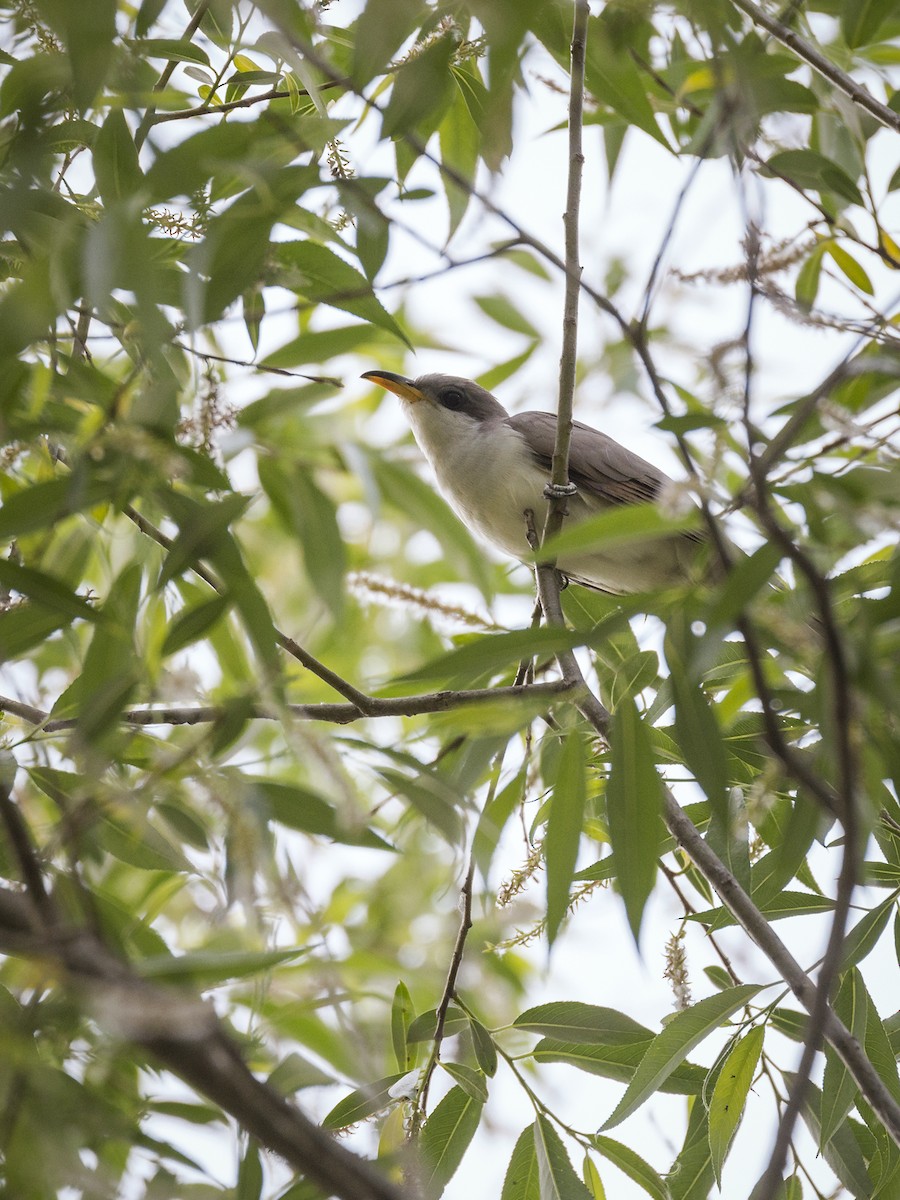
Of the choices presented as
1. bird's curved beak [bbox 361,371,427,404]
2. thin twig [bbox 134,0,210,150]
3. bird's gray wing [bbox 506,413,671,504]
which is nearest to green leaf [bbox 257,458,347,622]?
thin twig [bbox 134,0,210,150]

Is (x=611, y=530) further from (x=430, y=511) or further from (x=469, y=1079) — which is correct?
(x=469, y=1079)

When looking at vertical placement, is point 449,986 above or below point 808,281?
below

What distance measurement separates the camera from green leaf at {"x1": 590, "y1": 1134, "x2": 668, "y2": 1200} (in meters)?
2.06

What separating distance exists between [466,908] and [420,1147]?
1.54ft

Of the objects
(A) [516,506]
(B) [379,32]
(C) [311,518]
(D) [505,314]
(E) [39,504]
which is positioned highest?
(D) [505,314]

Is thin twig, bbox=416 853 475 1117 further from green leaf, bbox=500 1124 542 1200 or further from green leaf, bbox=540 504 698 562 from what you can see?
green leaf, bbox=540 504 698 562

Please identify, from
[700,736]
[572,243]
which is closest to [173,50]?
[572,243]

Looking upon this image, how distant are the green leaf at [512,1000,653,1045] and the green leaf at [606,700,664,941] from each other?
0.62 m

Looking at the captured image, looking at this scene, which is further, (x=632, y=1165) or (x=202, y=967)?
(x=632, y=1165)

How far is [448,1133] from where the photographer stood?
2.07 meters

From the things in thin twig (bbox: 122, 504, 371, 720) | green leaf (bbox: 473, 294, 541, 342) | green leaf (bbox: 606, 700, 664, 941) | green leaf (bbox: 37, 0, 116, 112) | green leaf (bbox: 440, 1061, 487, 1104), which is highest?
green leaf (bbox: 473, 294, 541, 342)

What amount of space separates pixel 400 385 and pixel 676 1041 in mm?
2711

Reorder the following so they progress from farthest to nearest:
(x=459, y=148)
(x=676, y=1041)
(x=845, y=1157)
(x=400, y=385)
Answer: (x=400, y=385)
(x=459, y=148)
(x=845, y=1157)
(x=676, y=1041)

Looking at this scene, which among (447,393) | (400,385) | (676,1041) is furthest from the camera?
Result: (447,393)
